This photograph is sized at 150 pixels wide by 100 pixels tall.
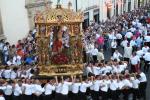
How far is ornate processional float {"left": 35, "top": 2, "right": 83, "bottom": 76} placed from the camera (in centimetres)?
1911

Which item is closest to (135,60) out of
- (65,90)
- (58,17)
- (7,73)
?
(58,17)

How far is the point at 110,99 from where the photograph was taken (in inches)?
711

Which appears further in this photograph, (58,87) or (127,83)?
(127,83)

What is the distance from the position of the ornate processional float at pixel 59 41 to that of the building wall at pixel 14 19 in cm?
649

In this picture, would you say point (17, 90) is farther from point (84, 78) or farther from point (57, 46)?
point (57, 46)

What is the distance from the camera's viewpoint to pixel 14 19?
1038 inches

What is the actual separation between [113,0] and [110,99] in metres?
27.9

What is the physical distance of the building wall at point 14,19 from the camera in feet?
83.5

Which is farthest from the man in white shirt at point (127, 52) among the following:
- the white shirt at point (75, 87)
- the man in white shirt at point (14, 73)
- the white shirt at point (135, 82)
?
the man in white shirt at point (14, 73)

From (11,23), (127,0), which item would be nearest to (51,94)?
(11,23)

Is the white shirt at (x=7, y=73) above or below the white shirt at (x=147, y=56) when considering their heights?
below

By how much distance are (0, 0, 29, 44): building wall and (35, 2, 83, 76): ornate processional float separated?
6.49m

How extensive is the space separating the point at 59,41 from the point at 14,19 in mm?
7372

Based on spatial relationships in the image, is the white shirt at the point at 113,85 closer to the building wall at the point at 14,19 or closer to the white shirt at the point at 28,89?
the white shirt at the point at 28,89
